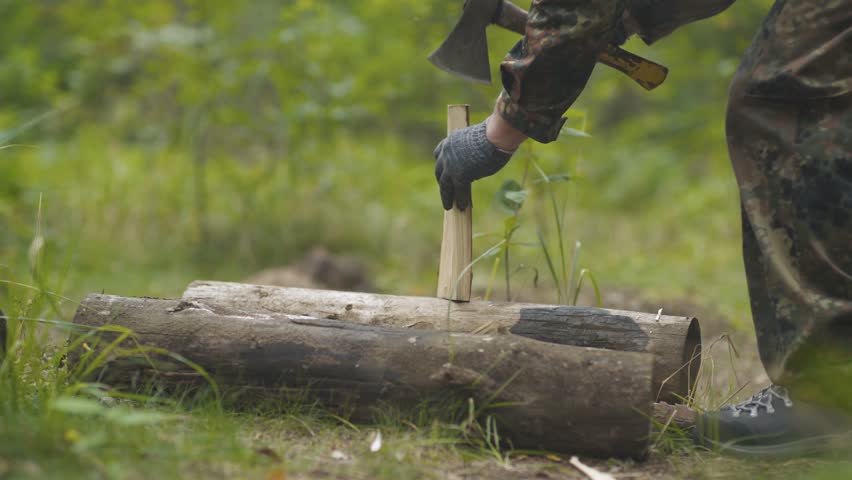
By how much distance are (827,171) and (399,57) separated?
15.2ft

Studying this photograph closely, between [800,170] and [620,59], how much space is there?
76 cm

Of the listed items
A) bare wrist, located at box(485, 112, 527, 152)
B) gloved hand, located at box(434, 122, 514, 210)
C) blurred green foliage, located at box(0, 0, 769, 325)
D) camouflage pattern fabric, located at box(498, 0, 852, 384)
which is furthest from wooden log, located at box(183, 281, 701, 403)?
A: blurred green foliage, located at box(0, 0, 769, 325)

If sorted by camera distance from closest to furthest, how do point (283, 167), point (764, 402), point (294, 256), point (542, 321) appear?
1. point (764, 402)
2. point (542, 321)
3. point (294, 256)
4. point (283, 167)

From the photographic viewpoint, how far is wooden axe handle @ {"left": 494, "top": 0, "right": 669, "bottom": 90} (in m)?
2.58

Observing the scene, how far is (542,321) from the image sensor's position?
238 centimetres

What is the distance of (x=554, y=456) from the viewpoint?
6.79 feet

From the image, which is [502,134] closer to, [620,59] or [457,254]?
[457,254]

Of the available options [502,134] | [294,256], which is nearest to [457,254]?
[502,134]

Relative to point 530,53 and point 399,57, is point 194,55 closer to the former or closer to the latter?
point 399,57

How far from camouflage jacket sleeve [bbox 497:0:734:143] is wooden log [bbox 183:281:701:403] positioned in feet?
1.78

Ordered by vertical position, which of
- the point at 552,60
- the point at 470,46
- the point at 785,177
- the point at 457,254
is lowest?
the point at 457,254

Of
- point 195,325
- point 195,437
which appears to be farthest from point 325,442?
point 195,325

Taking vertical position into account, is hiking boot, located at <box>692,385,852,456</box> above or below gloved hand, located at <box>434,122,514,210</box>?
below

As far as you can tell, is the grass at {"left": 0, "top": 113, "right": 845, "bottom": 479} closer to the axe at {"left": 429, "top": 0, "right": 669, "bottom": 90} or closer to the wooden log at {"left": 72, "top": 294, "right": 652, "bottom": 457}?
the wooden log at {"left": 72, "top": 294, "right": 652, "bottom": 457}
